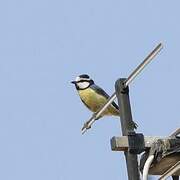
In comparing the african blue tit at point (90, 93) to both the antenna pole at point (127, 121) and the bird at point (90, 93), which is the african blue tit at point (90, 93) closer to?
the bird at point (90, 93)

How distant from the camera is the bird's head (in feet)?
48.7

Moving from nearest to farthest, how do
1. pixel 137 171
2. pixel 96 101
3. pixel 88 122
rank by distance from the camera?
pixel 137 171
pixel 88 122
pixel 96 101

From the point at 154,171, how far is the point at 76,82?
9032 millimetres

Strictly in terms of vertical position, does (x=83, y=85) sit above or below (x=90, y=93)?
above

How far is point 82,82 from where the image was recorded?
1507 centimetres

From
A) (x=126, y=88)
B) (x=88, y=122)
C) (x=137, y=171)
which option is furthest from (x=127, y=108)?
(x=88, y=122)

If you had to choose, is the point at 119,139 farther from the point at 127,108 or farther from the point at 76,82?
the point at 76,82

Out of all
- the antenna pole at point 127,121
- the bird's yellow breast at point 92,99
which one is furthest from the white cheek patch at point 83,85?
the antenna pole at point 127,121

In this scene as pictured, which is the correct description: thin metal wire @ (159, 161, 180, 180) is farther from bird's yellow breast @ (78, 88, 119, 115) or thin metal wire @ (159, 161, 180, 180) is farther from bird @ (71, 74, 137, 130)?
bird's yellow breast @ (78, 88, 119, 115)

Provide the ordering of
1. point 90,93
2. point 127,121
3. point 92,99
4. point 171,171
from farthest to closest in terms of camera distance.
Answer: point 90,93 < point 92,99 < point 127,121 < point 171,171

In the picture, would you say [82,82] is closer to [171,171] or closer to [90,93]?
[90,93]

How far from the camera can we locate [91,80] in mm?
15102

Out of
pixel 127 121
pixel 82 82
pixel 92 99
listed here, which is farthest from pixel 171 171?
pixel 82 82

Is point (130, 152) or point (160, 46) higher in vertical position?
point (160, 46)
